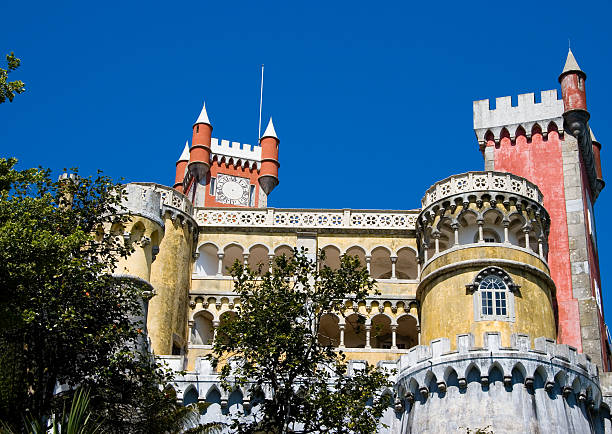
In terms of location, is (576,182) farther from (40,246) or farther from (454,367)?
(40,246)

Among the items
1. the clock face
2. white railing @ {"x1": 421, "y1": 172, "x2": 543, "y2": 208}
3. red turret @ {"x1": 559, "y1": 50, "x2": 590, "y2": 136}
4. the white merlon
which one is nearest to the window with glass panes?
white railing @ {"x1": 421, "y1": 172, "x2": 543, "y2": 208}

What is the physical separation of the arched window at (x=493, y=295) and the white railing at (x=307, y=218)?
8.10 m

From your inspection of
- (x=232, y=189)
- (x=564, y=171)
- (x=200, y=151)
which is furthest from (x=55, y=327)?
(x=232, y=189)

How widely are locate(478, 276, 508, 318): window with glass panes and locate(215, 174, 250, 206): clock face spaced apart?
112 feet

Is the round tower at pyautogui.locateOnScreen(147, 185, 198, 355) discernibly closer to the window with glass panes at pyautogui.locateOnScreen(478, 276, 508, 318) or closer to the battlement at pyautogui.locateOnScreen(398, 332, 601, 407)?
the battlement at pyautogui.locateOnScreen(398, 332, 601, 407)

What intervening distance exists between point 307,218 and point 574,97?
1696cm

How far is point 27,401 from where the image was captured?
30.7 meters

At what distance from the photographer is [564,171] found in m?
57.5

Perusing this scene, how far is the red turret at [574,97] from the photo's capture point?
5856cm

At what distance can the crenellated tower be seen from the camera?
5350cm

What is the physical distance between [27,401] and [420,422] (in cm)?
1692

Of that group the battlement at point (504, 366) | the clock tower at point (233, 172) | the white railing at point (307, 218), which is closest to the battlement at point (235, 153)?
the clock tower at point (233, 172)

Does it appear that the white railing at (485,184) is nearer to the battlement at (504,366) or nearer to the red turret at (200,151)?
the battlement at (504,366)

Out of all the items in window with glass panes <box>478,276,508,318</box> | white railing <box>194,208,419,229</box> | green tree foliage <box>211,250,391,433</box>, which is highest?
white railing <box>194,208,419,229</box>
